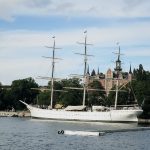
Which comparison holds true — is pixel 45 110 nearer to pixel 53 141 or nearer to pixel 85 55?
pixel 85 55

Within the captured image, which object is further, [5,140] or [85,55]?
[85,55]

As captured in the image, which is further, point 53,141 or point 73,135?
point 73,135

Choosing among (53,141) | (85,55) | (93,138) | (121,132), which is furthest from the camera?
(85,55)

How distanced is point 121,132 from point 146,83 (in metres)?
80.8

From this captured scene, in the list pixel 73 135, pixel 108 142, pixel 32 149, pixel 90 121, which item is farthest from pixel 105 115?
pixel 32 149

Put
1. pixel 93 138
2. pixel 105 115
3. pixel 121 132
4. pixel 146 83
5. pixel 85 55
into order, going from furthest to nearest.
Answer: pixel 146 83
pixel 85 55
pixel 105 115
pixel 121 132
pixel 93 138

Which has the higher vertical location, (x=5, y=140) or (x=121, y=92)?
(x=121, y=92)

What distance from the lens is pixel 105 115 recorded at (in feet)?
524

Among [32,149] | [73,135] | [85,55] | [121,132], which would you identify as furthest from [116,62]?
[32,149]

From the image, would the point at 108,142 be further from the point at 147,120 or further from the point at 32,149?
the point at 147,120

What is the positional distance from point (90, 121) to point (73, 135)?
215 feet

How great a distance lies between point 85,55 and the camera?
173m

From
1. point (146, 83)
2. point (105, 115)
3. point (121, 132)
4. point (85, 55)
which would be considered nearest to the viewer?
point (121, 132)

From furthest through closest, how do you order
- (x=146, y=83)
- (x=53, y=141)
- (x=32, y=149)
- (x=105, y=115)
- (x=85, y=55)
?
(x=146, y=83), (x=85, y=55), (x=105, y=115), (x=53, y=141), (x=32, y=149)
